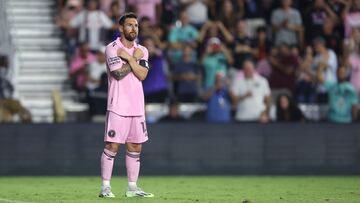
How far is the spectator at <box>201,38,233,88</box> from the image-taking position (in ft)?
71.5

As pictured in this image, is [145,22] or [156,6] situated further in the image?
Answer: [156,6]

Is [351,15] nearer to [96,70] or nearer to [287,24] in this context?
[287,24]

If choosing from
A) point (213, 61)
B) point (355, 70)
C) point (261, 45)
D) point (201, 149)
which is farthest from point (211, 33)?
point (201, 149)

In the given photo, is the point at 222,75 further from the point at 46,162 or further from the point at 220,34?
the point at 46,162

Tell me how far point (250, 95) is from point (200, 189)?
17.6 feet

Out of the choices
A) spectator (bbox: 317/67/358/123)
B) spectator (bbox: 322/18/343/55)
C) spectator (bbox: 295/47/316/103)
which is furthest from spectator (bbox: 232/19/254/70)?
spectator (bbox: 317/67/358/123)

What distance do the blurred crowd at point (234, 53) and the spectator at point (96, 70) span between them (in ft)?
0.08

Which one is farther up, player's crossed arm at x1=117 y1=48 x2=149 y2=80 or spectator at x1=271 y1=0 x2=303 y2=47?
spectator at x1=271 y1=0 x2=303 y2=47

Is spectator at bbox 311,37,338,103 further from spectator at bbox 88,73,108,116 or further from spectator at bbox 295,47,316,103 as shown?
spectator at bbox 88,73,108,116

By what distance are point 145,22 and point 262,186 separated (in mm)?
6366

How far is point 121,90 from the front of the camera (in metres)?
12.9

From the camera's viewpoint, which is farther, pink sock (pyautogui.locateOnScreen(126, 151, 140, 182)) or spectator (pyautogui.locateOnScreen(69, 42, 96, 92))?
spectator (pyautogui.locateOnScreen(69, 42, 96, 92))

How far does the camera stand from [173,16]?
78.1ft

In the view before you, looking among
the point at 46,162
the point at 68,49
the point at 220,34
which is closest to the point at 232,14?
the point at 220,34
